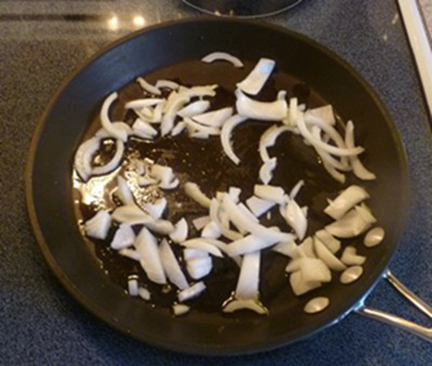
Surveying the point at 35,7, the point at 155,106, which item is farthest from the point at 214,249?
the point at 35,7

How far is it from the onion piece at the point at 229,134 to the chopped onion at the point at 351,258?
0.22m

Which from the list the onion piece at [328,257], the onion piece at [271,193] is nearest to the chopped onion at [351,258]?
the onion piece at [328,257]

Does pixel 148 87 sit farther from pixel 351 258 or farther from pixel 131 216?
pixel 351 258

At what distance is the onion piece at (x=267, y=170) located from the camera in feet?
2.89

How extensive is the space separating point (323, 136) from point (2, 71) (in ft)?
1.90

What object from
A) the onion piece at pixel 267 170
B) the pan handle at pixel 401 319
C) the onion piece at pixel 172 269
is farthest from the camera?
the onion piece at pixel 267 170

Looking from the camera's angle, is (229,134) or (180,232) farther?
(229,134)

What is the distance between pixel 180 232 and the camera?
822 mm

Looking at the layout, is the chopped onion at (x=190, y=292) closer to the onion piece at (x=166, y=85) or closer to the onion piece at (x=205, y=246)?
the onion piece at (x=205, y=246)

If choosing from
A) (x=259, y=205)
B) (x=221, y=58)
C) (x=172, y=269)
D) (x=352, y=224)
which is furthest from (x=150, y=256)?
(x=221, y=58)

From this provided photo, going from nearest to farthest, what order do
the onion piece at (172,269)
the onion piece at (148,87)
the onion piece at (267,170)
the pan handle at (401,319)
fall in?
the pan handle at (401,319), the onion piece at (172,269), the onion piece at (267,170), the onion piece at (148,87)

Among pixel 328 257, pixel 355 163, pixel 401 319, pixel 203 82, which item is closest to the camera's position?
pixel 401 319

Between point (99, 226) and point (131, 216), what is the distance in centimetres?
5

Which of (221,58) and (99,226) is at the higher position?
(221,58)
